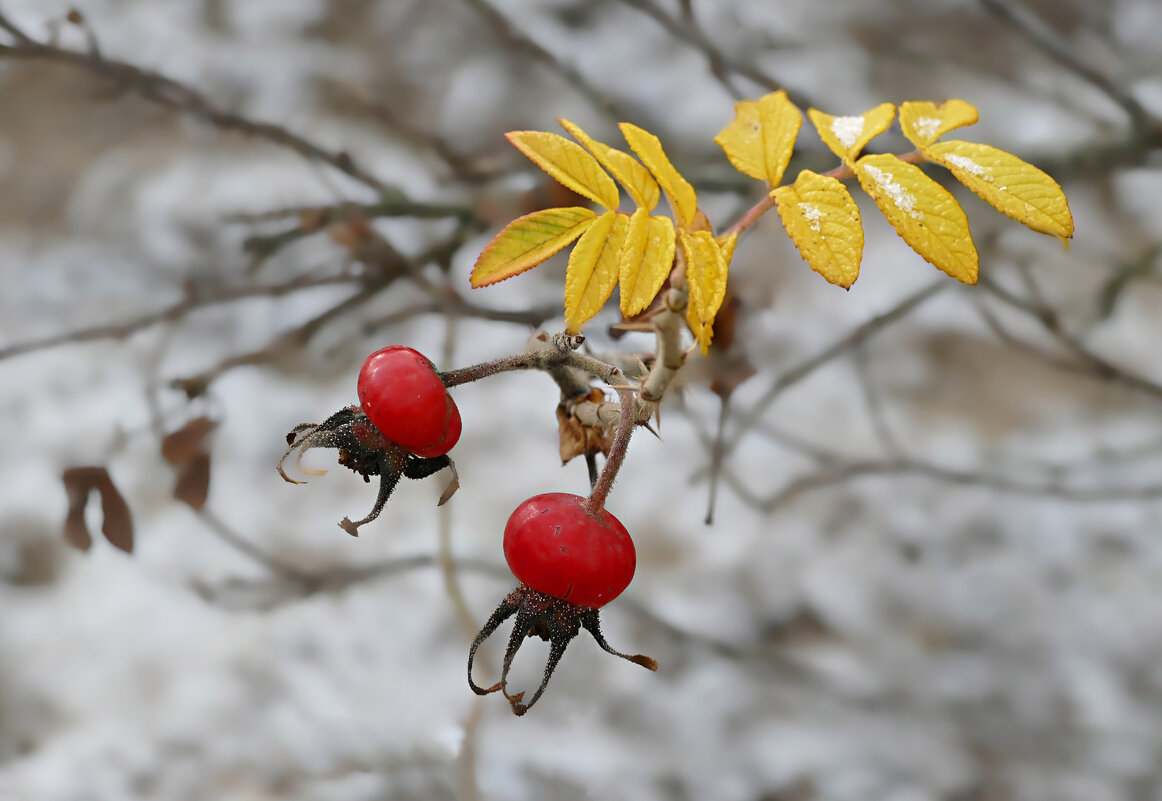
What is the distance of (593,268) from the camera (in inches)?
17.5

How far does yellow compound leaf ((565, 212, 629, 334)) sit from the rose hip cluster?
15 cm

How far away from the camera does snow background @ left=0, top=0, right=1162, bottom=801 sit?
874 millimetres

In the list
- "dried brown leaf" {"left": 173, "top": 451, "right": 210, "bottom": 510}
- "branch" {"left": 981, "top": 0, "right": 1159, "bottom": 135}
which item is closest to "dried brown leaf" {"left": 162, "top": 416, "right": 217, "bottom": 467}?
"dried brown leaf" {"left": 173, "top": 451, "right": 210, "bottom": 510}

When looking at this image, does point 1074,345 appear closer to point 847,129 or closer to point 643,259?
point 847,129

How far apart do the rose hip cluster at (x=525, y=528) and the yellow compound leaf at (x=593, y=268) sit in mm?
150

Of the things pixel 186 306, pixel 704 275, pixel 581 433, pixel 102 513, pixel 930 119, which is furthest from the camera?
pixel 186 306

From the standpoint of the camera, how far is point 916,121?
0.51 meters

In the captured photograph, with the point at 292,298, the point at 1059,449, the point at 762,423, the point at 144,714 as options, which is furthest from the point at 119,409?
the point at 1059,449

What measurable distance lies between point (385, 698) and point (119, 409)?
507 millimetres

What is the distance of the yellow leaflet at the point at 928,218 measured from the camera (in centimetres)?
41

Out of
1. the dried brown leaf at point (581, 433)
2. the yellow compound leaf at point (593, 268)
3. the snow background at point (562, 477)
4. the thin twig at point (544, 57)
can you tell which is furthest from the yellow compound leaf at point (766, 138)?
the thin twig at point (544, 57)

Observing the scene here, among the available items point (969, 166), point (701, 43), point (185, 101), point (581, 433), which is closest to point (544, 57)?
point (701, 43)

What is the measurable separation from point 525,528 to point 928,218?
309mm

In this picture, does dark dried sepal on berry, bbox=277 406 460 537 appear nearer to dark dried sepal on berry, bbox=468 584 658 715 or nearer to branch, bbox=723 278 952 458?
dark dried sepal on berry, bbox=468 584 658 715
